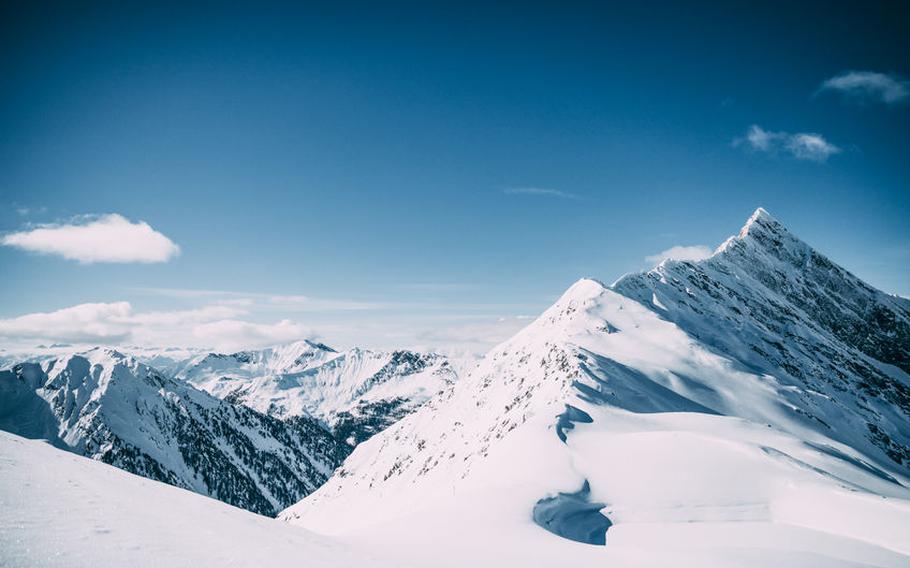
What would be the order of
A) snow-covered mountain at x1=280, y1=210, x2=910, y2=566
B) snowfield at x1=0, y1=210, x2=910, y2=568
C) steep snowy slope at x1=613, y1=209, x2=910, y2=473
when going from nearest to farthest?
1. snowfield at x1=0, y1=210, x2=910, y2=568
2. snow-covered mountain at x1=280, y1=210, x2=910, y2=566
3. steep snowy slope at x1=613, y1=209, x2=910, y2=473

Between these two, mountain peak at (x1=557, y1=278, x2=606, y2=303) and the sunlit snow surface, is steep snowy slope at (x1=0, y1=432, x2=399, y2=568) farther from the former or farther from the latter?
mountain peak at (x1=557, y1=278, x2=606, y2=303)

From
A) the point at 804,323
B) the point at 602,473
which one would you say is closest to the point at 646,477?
the point at 602,473

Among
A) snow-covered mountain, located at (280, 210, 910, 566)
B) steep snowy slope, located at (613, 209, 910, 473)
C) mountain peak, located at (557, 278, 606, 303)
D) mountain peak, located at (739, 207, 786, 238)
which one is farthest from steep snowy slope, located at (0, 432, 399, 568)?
mountain peak, located at (739, 207, 786, 238)

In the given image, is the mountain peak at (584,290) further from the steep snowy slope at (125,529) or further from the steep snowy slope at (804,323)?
the steep snowy slope at (125,529)

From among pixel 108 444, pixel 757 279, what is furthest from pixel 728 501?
pixel 108 444

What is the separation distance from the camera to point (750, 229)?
536 feet

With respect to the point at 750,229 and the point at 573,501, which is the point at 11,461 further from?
the point at 750,229

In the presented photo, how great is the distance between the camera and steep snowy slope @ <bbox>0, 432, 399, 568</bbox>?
8234 millimetres

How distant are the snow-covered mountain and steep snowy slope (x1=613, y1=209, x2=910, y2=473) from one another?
0.64 m

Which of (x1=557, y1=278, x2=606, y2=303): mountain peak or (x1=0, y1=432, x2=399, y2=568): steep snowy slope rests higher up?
(x1=557, y1=278, x2=606, y2=303): mountain peak

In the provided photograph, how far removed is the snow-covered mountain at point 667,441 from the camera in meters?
17.4

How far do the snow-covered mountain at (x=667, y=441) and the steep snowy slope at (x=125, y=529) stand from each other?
11.8ft

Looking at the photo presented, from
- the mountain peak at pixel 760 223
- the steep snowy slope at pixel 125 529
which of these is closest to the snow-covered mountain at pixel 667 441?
the steep snowy slope at pixel 125 529

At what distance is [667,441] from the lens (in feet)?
100
